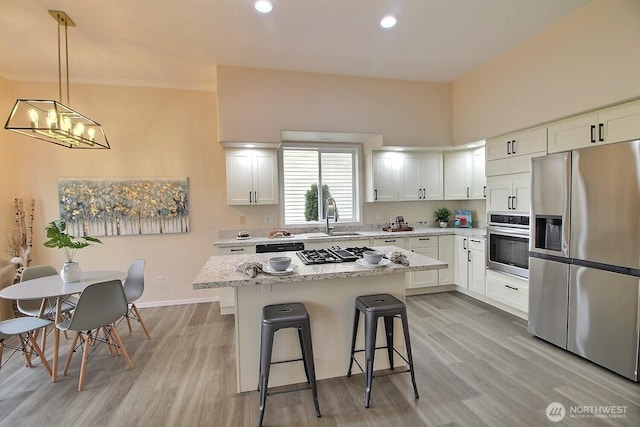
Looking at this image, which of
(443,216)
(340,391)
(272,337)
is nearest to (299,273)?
(272,337)

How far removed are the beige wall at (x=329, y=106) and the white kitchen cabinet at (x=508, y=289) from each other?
2065mm

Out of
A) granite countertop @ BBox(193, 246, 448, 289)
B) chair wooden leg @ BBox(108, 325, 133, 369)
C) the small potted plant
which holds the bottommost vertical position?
chair wooden leg @ BBox(108, 325, 133, 369)

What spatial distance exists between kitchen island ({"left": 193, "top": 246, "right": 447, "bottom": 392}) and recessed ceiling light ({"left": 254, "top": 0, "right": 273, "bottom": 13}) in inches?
85.5

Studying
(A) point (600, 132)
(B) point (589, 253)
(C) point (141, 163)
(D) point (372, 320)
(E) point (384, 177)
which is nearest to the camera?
(D) point (372, 320)

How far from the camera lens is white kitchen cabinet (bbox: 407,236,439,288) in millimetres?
4270

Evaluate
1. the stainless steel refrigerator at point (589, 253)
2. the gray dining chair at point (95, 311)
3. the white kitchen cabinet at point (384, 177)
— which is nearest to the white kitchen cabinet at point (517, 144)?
the stainless steel refrigerator at point (589, 253)

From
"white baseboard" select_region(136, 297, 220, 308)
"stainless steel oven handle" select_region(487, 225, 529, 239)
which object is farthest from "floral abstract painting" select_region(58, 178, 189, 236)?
"stainless steel oven handle" select_region(487, 225, 529, 239)

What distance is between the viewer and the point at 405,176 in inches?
183

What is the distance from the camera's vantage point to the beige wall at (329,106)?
3701 mm

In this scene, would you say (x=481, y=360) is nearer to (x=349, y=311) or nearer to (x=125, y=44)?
(x=349, y=311)

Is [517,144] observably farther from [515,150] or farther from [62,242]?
[62,242]

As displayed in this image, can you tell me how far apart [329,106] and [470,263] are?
2.95 metres

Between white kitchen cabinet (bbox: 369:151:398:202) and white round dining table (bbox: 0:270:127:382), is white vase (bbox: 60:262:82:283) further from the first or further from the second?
white kitchen cabinet (bbox: 369:151:398:202)

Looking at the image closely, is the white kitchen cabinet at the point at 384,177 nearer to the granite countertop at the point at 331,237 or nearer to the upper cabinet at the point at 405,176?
the upper cabinet at the point at 405,176
